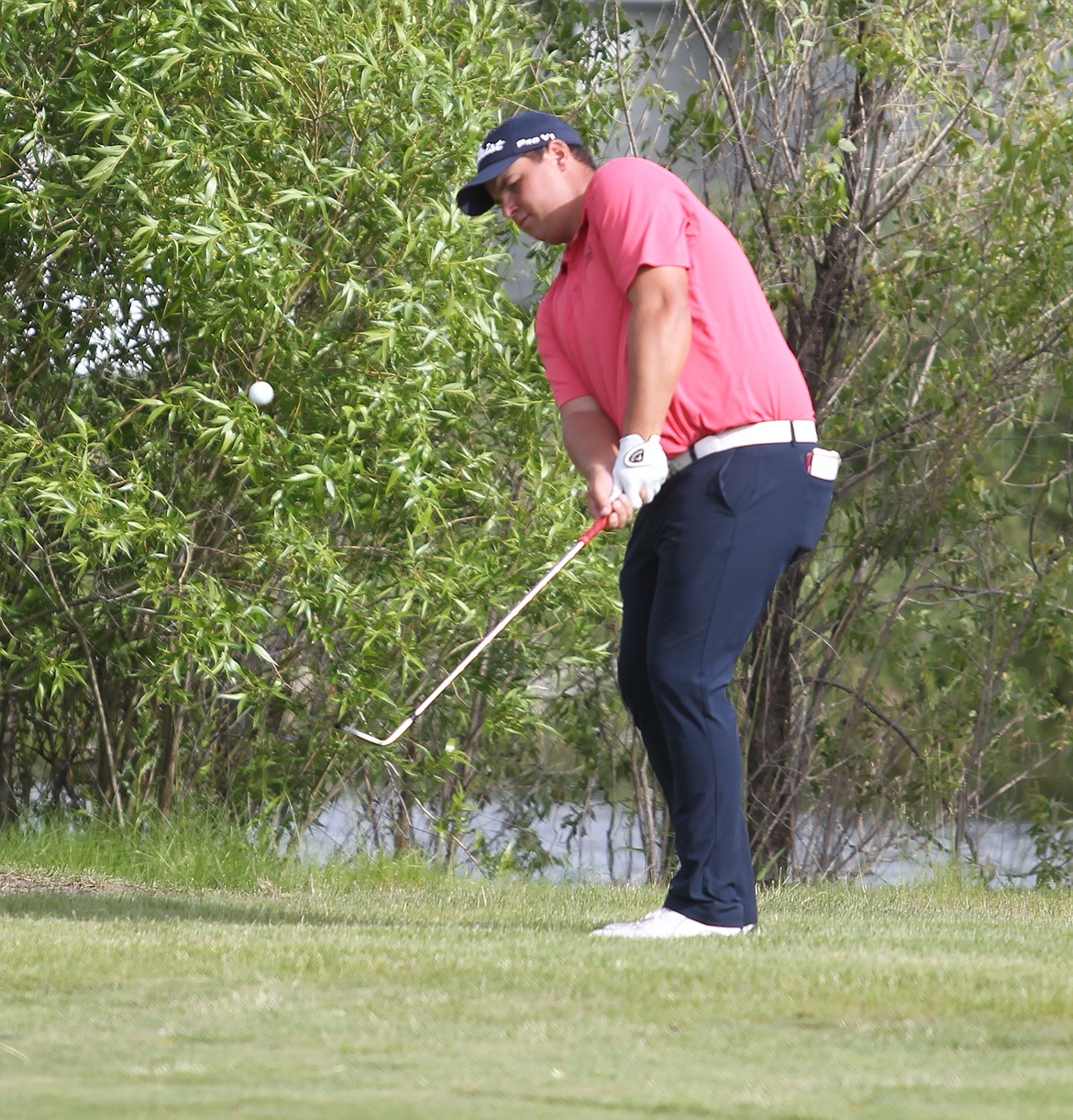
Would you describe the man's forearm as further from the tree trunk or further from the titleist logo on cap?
the tree trunk

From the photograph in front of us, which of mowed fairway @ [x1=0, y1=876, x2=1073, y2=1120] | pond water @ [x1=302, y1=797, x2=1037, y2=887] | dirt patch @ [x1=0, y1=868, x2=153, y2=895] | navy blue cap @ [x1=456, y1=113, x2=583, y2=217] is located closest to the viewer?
mowed fairway @ [x1=0, y1=876, x2=1073, y2=1120]

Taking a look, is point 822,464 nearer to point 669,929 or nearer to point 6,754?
point 669,929

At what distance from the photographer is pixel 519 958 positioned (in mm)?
3396

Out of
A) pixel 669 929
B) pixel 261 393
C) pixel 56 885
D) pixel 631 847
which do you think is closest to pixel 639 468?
pixel 669 929

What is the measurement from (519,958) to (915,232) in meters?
4.94

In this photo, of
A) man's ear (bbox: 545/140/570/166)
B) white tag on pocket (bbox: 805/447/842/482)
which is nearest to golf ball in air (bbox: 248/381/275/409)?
man's ear (bbox: 545/140/570/166)

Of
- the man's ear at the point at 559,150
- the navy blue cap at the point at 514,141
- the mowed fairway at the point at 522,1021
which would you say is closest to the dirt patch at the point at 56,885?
the mowed fairway at the point at 522,1021

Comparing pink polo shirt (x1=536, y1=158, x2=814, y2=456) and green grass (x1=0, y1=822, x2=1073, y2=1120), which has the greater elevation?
pink polo shirt (x1=536, y1=158, x2=814, y2=456)

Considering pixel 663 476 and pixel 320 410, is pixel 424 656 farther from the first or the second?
pixel 663 476

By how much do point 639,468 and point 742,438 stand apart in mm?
261

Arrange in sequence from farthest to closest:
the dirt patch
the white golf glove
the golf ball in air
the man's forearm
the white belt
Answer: the golf ball in air < the dirt patch < the man's forearm < the white belt < the white golf glove

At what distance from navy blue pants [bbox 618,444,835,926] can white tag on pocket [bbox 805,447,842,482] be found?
0.7 inches

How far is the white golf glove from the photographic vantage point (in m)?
3.67

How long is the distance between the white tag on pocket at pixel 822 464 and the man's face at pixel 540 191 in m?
0.75
